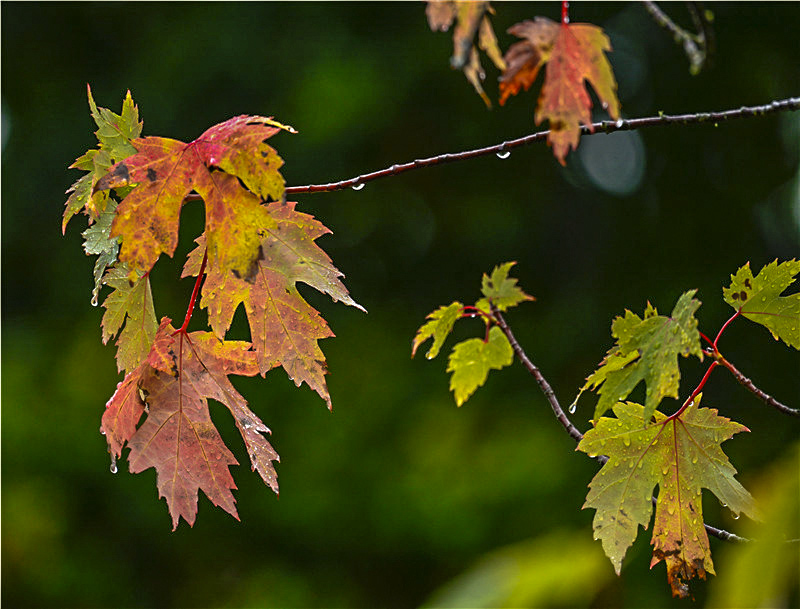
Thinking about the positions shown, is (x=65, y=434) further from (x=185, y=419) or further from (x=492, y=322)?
(x=492, y=322)

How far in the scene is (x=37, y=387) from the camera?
4.25m

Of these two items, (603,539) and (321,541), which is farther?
(321,541)

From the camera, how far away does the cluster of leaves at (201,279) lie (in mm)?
836

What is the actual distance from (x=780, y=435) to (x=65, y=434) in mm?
3565

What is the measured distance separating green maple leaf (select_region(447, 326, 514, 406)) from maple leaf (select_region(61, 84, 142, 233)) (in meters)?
0.45

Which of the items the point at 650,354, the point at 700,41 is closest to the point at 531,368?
the point at 650,354

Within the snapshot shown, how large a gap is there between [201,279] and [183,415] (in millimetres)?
170

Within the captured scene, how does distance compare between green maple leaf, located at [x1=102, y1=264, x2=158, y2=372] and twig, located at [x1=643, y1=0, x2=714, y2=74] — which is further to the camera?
green maple leaf, located at [x1=102, y1=264, x2=158, y2=372]

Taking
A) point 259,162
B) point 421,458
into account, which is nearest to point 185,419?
point 259,162

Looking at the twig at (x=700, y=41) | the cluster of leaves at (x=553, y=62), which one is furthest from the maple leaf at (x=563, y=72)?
the twig at (x=700, y=41)

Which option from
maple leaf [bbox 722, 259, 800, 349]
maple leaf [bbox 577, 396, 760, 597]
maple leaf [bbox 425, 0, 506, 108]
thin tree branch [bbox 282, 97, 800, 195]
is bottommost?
maple leaf [bbox 577, 396, 760, 597]

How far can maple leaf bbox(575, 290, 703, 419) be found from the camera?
725mm

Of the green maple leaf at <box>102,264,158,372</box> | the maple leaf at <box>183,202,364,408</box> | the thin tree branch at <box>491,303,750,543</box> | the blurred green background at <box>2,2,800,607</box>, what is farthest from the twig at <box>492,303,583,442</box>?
the blurred green background at <box>2,2,800,607</box>

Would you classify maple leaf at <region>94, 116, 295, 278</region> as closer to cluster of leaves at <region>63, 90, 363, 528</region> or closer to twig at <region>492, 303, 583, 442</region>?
cluster of leaves at <region>63, 90, 363, 528</region>
